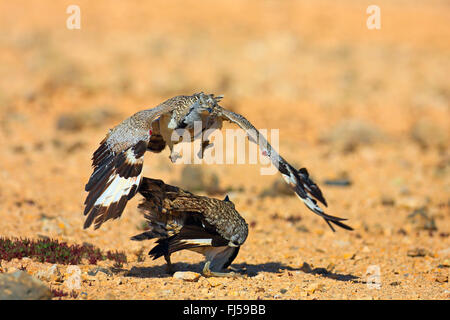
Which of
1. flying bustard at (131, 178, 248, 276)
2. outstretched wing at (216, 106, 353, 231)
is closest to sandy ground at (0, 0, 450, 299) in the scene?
flying bustard at (131, 178, 248, 276)

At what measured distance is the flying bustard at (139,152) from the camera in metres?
5.61

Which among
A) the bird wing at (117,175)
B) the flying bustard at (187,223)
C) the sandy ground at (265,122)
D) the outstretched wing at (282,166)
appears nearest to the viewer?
the bird wing at (117,175)

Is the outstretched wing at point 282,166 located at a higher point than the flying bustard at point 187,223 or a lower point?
higher

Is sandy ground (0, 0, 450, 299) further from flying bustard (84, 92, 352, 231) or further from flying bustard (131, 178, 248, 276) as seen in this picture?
flying bustard (84, 92, 352, 231)

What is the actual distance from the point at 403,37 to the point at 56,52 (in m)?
22.0

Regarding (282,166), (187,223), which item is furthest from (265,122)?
(282,166)

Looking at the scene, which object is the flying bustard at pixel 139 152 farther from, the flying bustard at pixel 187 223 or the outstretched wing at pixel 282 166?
the flying bustard at pixel 187 223

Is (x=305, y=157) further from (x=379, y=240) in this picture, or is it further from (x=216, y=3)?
(x=216, y=3)

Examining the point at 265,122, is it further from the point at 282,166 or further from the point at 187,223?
the point at 282,166

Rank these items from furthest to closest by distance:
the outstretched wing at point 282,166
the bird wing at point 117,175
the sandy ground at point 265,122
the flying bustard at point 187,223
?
1. the sandy ground at point 265,122
2. the flying bustard at point 187,223
3. the outstretched wing at point 282,166
4. the bird wing at point 117,175

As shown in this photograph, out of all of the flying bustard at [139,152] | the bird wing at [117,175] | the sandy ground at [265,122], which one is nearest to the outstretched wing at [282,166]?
the flying bustard at [139,152]

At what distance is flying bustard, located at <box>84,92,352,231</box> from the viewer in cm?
561

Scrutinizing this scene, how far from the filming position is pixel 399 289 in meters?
6.86

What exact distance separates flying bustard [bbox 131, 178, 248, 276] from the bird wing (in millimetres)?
940
